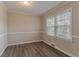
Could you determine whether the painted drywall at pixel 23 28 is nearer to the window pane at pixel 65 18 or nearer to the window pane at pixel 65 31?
the window pane at pixel 65 31

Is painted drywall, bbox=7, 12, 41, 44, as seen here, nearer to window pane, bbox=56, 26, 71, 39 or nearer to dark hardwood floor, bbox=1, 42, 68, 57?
dark hardwood floor, bbox=1, 42, 68, 57

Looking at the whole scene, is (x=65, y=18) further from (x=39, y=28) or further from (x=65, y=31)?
(x=39, y=28)

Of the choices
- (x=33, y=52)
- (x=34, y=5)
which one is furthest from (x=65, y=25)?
(x=33, y=52)

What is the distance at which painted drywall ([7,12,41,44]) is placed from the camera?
5922 millimetres

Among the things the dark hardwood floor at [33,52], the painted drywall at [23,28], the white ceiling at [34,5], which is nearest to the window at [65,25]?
the white ceiling at [34,5]

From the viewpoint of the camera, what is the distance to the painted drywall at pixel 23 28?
233 inches

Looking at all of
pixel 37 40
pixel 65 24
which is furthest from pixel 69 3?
pixel 37 40

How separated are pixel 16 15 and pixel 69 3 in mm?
3830

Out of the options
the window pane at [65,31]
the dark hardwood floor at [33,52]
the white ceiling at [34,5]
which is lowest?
the dark hardwood floor at [33,52]

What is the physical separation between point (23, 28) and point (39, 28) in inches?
54.7

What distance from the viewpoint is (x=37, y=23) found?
7.13 m

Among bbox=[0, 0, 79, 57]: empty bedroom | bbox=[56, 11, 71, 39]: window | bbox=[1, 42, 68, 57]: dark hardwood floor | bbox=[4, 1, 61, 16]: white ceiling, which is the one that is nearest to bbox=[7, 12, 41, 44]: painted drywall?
bbox=[0, 0, 79, 57]: empty bedroom

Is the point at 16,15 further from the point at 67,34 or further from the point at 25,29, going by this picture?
the point at 67,34

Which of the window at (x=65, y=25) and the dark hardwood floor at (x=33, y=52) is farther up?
the window at (x=65, y=25)
